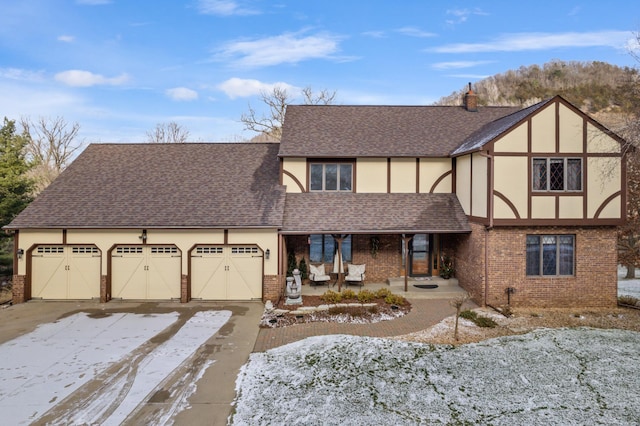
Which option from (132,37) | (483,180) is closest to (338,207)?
(483,180)

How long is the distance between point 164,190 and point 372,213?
8.34 m

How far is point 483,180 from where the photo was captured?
1325cm

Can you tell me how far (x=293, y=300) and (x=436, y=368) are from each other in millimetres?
6135

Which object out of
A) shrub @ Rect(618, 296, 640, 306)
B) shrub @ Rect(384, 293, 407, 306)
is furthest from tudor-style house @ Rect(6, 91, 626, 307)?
shrub @ Rect(384, 293, 407, 306)

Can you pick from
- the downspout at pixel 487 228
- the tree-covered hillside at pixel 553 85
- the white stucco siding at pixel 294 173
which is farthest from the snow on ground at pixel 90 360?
the tree-covered hillside at pixel 553 85

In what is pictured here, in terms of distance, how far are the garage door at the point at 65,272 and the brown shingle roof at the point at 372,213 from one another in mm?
7176

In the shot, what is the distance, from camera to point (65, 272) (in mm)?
14094

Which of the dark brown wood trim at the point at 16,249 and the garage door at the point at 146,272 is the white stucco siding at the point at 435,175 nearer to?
the garage door at the point at 146,272

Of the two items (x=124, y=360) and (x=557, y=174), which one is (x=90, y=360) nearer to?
(x=124, y=360)

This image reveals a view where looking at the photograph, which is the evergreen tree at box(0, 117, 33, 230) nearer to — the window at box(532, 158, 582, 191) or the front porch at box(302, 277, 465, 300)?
the front porch at box(302, 277, 465, 300)

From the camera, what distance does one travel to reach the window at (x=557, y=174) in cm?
1286

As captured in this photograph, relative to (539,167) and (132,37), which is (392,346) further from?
(132,37)

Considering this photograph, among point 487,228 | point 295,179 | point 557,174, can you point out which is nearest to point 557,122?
point 557,174

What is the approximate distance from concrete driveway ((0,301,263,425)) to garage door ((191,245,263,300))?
1.53 feet
